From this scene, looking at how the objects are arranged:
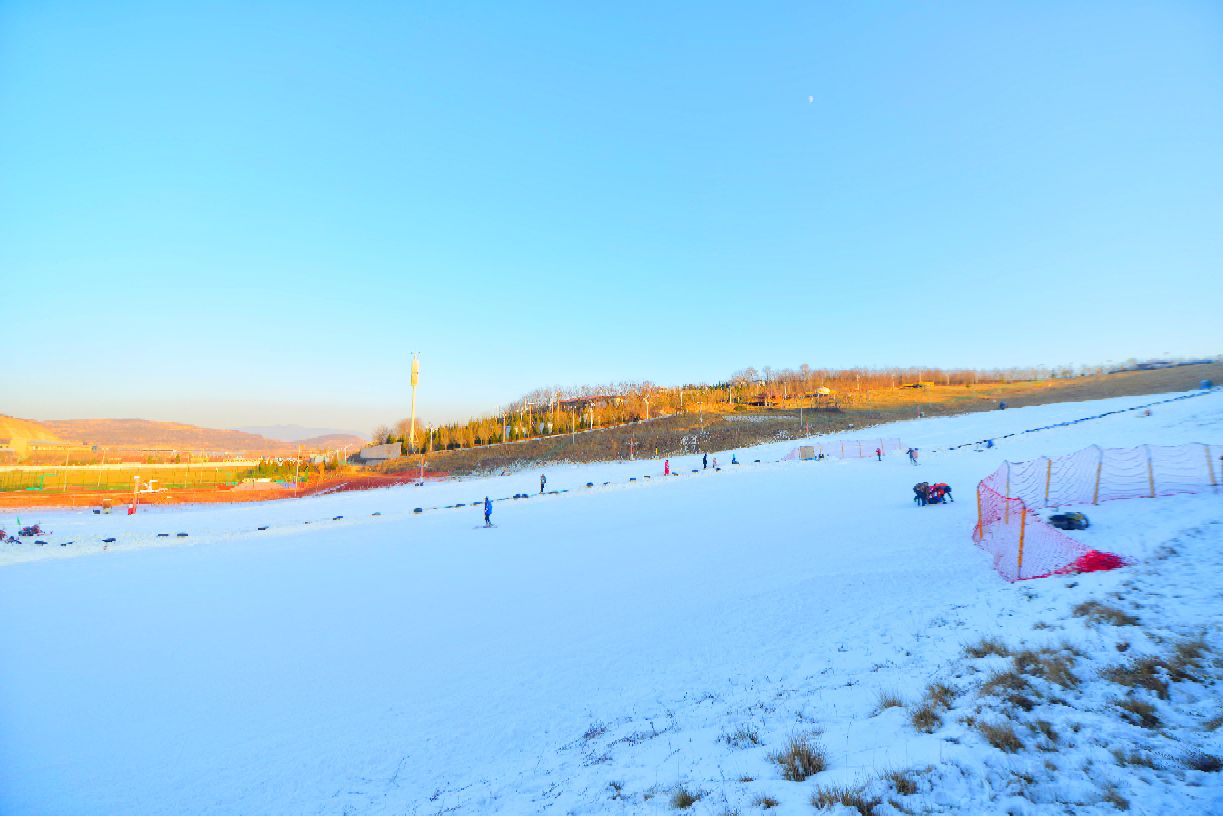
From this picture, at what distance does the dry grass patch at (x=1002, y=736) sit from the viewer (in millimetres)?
4508

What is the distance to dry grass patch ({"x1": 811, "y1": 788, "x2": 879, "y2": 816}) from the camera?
3.92 metres

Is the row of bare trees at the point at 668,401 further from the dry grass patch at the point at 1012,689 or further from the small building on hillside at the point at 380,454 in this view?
the dry grass patch at the point at 1012,689

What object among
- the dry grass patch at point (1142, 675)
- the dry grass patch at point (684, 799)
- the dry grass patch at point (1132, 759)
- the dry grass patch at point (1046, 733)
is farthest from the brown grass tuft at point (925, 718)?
the dry grass patch at point (684, 799)

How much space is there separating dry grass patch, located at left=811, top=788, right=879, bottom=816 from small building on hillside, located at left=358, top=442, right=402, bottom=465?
3629 inches

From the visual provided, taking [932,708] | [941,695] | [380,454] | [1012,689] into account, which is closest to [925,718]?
[932,708]

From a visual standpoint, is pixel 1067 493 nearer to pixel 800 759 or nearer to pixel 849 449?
pixel 800 759

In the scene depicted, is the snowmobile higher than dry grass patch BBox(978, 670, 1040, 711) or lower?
higher

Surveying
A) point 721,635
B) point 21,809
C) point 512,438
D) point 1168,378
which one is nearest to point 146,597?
point 21,809

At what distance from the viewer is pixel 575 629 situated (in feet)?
35.6

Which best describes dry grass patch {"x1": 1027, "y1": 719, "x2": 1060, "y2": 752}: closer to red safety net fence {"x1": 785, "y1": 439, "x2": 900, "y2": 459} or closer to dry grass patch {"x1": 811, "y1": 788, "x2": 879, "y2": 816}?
dry grass patch {"x1": 811, "y1": 788, "x2": 879, "y2": 816}

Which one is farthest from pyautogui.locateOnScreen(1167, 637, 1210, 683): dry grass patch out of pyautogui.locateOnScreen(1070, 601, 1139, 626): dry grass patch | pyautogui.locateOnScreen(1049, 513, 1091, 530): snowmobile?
pyautogui.locateOnScreen(1049, 513, 1091, 530): snowmobile

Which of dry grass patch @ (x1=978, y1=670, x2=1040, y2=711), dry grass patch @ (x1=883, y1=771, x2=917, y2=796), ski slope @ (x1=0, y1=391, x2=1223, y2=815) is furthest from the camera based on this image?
dry grass patch @ (x1=978, y1=670, x2=1040, y2=711)

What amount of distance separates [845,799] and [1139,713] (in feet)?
10.4

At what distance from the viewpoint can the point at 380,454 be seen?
91062 millimetres
